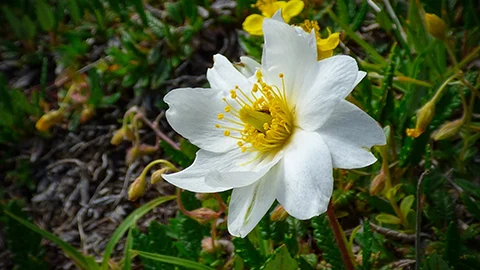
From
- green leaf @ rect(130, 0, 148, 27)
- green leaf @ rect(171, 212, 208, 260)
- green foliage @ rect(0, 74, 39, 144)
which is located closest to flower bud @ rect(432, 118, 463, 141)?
green leaf @ rect(171, 212, 208, 260)

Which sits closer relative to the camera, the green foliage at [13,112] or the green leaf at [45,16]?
the green foliage at [13,112]

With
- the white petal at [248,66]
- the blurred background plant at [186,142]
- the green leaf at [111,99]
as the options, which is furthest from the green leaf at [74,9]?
the white petal at [248,66]

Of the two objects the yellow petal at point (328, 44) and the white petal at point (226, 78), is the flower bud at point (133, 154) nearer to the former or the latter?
the white petal at point (226, 78)

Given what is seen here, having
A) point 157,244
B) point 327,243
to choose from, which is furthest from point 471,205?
point 157,244

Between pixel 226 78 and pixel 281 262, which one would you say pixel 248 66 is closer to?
pixel 226 78

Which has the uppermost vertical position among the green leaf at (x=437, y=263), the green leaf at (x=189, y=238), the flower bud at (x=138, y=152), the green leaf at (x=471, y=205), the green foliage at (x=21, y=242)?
the green leaf at (x=437, y=263)

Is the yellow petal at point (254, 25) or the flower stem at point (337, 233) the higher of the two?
the yellow petal at point (254, 25)

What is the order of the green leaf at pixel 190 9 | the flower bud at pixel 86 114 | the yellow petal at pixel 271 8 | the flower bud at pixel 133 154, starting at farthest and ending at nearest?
the flower bud at pixel 86 114
the green leaf at pixel 190 9
the flower bud at pixel 133 154
the yellow petal at pixel 271 8
